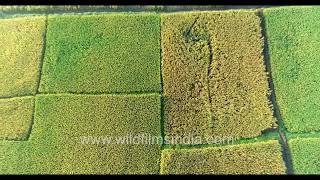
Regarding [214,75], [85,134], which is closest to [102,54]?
[85,134]

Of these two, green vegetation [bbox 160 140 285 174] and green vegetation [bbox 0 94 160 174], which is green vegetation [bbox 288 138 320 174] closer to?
green vegetation [bbox 160 140 285 174]

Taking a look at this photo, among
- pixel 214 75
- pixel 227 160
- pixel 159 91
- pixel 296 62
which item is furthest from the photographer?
pixel 296 62

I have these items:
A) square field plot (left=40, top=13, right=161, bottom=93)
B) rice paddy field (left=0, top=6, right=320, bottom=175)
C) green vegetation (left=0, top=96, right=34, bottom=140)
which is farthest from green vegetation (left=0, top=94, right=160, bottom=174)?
square field plot (left=40, top=13, right=161, bottom=93)

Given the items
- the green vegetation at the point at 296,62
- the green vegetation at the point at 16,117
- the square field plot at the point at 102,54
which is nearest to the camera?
the green vegetation at the point at 16,117

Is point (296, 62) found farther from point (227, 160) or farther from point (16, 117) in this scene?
point (16, 117)

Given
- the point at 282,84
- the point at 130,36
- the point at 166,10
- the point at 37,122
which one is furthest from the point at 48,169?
the point at 282,84

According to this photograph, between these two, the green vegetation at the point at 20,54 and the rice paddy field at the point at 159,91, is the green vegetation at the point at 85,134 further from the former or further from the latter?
the green vegetation at the point at 20,54

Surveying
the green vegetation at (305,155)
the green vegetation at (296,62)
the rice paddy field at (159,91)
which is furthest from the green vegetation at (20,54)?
the green vegetation at (305,155)
